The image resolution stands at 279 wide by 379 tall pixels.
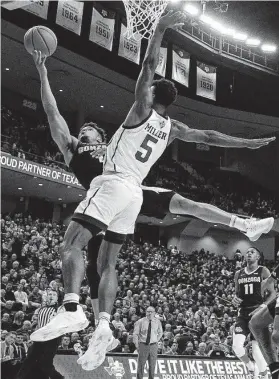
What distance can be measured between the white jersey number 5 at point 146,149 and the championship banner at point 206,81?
20802mm

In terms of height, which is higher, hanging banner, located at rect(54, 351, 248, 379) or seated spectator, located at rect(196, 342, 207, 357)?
seated spectator, located at rect(196, 342, 207, 357)

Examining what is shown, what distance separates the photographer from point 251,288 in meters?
Result: 8.37

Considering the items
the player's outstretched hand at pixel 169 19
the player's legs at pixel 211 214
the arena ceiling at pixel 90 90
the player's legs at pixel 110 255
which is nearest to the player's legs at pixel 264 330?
the player's legs at pixel 211 214

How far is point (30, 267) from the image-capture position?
14.2 meters

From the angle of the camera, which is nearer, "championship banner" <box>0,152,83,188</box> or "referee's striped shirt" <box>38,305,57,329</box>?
"referee's striped shirt" <box>38,305,57,329</box>

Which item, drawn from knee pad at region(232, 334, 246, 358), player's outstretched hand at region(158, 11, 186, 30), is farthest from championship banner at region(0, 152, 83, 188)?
player's outstretched hand at region(158, 11, 186, 30)

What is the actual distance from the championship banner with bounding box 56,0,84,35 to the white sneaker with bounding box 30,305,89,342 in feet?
54.9

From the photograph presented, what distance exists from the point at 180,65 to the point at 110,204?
20678mm

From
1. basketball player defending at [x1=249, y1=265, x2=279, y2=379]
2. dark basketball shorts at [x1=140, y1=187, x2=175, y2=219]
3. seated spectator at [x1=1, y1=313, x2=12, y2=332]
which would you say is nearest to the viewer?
dark basketball shorts at [x1=140, y1=187, x2=175, y2=219]

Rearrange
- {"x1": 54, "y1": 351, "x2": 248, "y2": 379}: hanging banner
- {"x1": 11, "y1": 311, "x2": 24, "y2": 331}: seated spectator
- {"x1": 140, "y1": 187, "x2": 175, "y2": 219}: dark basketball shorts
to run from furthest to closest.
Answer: {"x1": 11, "y1": 311, "x2": 24, "y2": 331}: seated spectator
{"x1": 54, "y1": 351, "x2": 248, "y2": 379}: hanging banner
{"x1": 140, "y1": 187, "x2": 175, "y2": 219}: dark basketball shorts

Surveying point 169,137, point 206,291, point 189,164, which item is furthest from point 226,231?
point 169,137

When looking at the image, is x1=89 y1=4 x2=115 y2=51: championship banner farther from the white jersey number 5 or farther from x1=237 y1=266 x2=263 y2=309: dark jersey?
the white jersey number 5

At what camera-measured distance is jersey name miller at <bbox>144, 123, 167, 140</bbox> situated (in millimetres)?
4363

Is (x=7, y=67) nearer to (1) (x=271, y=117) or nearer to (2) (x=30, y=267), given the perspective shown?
(2) (x=30, y=267)
